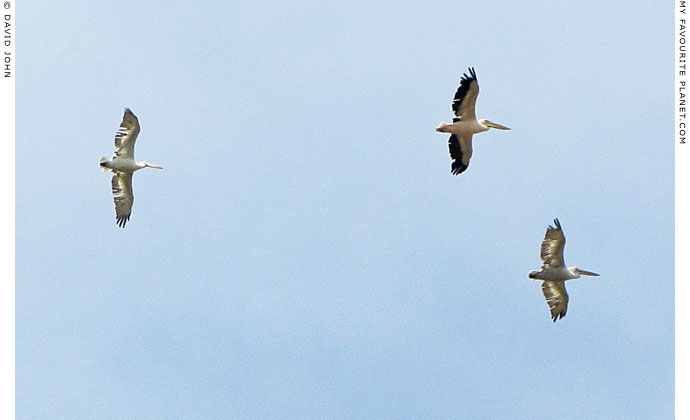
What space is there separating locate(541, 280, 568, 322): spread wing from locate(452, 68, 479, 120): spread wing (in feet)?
17.0

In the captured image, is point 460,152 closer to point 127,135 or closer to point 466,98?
point 466,98

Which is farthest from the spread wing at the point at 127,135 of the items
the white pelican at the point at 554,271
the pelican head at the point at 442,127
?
the white pelican at the point at 554,271

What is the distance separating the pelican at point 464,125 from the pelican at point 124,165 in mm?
8562

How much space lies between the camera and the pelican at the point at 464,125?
25219mm

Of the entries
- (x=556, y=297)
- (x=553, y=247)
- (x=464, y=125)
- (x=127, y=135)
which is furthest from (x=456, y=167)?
(x=127, y=135)

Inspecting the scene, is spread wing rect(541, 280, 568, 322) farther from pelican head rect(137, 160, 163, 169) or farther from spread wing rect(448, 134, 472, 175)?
pelican head rect(137, 160, 163, 169)

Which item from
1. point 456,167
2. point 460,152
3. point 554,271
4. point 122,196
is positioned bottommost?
point 554,271

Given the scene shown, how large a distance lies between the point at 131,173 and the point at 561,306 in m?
12.9

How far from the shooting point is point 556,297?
26.7 metres

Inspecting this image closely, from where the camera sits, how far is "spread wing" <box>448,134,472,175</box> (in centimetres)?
2675

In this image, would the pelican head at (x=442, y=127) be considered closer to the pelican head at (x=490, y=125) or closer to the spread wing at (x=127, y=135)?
the pelican head at (x=490, y=125)

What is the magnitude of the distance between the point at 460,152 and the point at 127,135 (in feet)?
30.8
